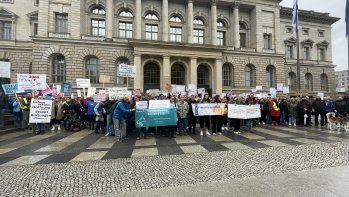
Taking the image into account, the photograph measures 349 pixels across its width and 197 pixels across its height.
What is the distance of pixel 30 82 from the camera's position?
14.4 meters

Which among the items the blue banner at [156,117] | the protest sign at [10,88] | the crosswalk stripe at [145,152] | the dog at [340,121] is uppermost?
the protest sign at [10,88]

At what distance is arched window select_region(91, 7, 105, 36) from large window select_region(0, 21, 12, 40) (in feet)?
45.6

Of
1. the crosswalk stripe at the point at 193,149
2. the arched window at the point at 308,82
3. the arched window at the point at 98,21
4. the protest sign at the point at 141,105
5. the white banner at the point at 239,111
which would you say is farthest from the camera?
the arched window at the point at 308,82

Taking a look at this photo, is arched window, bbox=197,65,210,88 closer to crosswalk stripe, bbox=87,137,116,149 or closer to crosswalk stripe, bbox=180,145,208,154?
crosswalk stripe, bbox=87,137,116,149

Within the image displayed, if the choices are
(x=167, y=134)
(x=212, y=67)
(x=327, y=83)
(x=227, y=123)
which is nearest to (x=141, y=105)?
(x=167, y=134)

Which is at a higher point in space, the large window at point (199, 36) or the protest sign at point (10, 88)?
the large window at point (199, 36)

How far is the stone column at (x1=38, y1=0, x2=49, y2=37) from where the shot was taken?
96.8 feet

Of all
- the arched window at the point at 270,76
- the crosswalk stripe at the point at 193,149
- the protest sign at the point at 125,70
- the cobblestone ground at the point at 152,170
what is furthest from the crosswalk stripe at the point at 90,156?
the arched window at the point at 270,76

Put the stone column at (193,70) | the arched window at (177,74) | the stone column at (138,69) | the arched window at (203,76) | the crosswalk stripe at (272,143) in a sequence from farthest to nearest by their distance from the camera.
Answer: the arched window at (203,76), the arched window at (177,74), the stone column at (193,70), the stone column at (138,69), the crosswalk stripe at (272,143)

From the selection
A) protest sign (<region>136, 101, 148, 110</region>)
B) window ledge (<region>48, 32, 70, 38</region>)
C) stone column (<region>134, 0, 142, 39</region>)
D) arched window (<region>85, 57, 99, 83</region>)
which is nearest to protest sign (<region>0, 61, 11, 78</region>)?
protest sign (<region>136, 101, 148, 110</region>)

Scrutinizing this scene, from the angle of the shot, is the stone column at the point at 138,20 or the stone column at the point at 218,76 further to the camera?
the stone column at the point at 218,76

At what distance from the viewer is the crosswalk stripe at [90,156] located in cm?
728

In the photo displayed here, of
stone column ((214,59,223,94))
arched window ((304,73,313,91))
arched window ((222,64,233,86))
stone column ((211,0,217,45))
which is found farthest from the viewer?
arched window ((304,73,313,91))

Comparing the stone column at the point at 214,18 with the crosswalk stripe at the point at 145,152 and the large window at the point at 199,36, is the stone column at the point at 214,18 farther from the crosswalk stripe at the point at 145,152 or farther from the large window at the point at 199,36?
the crosswalk stripe at the point at 145,152
